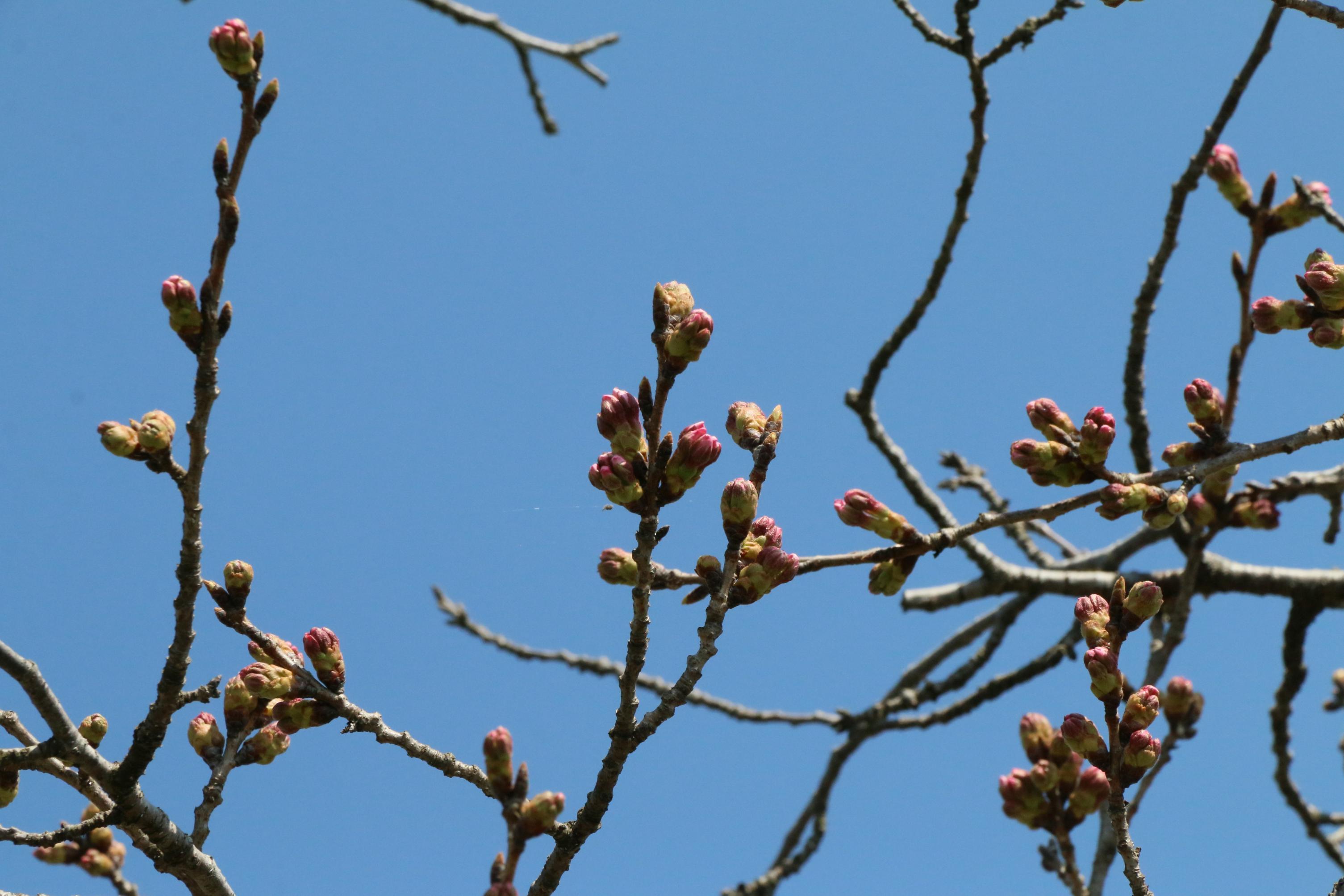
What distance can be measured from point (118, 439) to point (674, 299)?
1.08m

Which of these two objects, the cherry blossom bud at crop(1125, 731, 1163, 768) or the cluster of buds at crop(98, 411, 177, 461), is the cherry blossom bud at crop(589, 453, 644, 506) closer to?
the cluster of buds at crop(98, 411, 177, 461)

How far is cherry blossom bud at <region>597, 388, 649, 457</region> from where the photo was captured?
1.92 metres

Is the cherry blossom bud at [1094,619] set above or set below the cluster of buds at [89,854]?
above

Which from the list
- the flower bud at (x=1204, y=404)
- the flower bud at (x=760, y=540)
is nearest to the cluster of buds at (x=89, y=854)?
the flower bud at (x=760, y=540)

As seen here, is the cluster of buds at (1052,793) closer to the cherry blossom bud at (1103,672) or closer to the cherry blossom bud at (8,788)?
the cherry blossom bud at (1103,672)

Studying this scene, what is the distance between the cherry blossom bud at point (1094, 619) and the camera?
227cm

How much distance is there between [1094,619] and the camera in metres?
2.28

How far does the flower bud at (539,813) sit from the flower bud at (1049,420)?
4.85 feet

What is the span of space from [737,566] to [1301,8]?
5.04ft

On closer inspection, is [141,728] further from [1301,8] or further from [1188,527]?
[1188,527]

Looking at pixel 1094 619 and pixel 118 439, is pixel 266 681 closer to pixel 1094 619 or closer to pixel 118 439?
pixel 118 439

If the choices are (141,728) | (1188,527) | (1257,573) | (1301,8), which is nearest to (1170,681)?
(1188,527)

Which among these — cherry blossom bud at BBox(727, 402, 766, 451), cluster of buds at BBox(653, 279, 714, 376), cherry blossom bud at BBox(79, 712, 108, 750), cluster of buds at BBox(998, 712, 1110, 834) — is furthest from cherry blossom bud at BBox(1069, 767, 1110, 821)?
cherry blossom bud at BBox(79, 712, 108, 750)

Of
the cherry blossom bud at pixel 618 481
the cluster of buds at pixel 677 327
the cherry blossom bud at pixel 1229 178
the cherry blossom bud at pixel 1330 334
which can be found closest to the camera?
the cluster of buds at pixel 677 327
